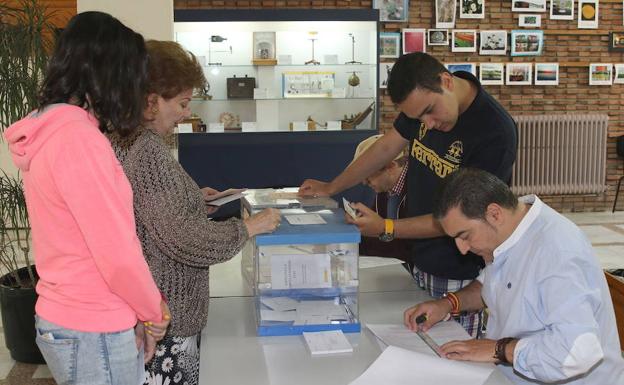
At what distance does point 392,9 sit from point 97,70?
6655 mm

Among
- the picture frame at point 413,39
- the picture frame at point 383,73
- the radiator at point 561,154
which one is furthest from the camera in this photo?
the radiator at point 561,154

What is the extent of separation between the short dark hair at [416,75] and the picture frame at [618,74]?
6742 millimetres

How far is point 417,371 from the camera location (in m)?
1.88

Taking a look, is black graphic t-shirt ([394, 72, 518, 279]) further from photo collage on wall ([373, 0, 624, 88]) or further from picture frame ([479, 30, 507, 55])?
picture frame ([479, 30, 507, 55])

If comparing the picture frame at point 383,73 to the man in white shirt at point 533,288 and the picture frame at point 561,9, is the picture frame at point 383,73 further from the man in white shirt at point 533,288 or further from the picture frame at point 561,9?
the man in white shirt at point 533,288

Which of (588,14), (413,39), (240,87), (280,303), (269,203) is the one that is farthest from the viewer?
(588,14)

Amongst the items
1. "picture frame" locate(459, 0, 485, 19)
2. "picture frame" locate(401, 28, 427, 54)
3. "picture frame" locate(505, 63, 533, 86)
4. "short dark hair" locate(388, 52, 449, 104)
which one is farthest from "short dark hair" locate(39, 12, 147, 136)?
"picture frame" locate(505, 63, 533, 86)

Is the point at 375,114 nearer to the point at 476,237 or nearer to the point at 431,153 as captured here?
the point at 431,153

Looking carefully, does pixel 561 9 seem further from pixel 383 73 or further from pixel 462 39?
pixel 383 73

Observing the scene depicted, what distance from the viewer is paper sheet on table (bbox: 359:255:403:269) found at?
3.20 metres

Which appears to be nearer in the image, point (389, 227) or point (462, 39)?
point (389, 227)

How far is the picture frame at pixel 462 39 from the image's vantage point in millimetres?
8062

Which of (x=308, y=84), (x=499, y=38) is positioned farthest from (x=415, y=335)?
(x=499, y=38)

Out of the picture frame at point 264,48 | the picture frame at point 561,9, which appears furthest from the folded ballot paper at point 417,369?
the picture frame at point 561,9
